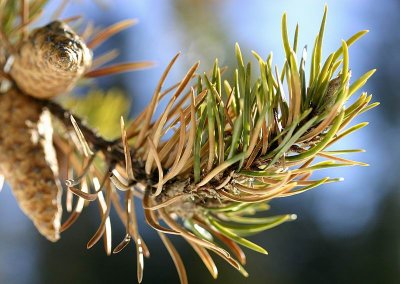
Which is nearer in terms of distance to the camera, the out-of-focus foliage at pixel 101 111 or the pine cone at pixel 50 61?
the pine cone at pixel 50 61

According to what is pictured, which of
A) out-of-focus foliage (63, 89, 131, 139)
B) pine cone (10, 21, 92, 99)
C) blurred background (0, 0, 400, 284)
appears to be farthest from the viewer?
blurred background (0, 0, 400, 284)

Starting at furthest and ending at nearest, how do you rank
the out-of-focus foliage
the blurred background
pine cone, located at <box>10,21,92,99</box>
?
the blurred background → the out-of-focus foliage → pine cone, located at <box>10,21,92,99</box>

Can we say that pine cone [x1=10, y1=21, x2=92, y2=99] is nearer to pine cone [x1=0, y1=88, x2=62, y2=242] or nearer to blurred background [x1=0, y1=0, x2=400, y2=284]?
pine cone [x1=0, y1=88, x2=62, y2=242]

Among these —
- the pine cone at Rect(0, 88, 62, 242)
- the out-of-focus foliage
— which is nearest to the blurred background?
the out-of-focus foliage

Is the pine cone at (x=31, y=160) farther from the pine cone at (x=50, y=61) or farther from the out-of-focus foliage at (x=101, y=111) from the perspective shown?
the out-of-focus foliage at (x=101, y=111)

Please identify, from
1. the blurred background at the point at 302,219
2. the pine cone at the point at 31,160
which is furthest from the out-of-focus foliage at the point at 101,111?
the blurred background at the point at 302,219

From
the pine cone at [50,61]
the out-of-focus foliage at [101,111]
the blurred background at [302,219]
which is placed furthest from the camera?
the blurred background at [302,219]

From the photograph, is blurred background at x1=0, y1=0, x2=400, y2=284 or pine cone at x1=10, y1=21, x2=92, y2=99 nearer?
pine cone at x1=10, y1=21, x2=92, y2=99

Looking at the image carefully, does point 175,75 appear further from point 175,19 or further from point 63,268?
point 63,268
